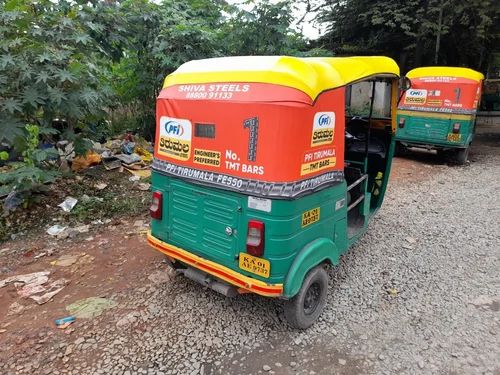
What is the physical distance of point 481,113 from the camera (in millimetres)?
17078

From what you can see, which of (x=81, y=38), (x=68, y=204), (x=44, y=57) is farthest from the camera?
(x=68, y=204)

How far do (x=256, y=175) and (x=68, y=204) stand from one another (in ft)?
11.4

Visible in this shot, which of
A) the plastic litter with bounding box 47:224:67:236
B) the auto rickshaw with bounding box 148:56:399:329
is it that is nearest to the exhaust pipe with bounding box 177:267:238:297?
the auto rickshaw with bounding box 148:56:399:329

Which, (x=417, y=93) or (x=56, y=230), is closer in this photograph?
(x=56, y=230)

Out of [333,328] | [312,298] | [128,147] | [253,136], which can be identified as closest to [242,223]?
[253,136]

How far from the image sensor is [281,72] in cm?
249

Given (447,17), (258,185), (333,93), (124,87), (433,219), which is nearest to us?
(258,185)

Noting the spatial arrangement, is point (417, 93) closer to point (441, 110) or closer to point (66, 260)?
point (441, 110)

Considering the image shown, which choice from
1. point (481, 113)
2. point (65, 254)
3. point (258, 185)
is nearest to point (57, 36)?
point (65, 254)

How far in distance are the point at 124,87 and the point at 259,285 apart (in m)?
6.79

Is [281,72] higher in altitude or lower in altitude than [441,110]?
higher

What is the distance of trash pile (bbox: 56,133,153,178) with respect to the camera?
585 centimetres

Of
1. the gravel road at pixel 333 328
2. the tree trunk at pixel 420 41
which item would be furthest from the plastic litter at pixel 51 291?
the tree trunk at pixel 420 41

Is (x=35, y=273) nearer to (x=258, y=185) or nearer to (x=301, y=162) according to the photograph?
(x=258, y=185)
